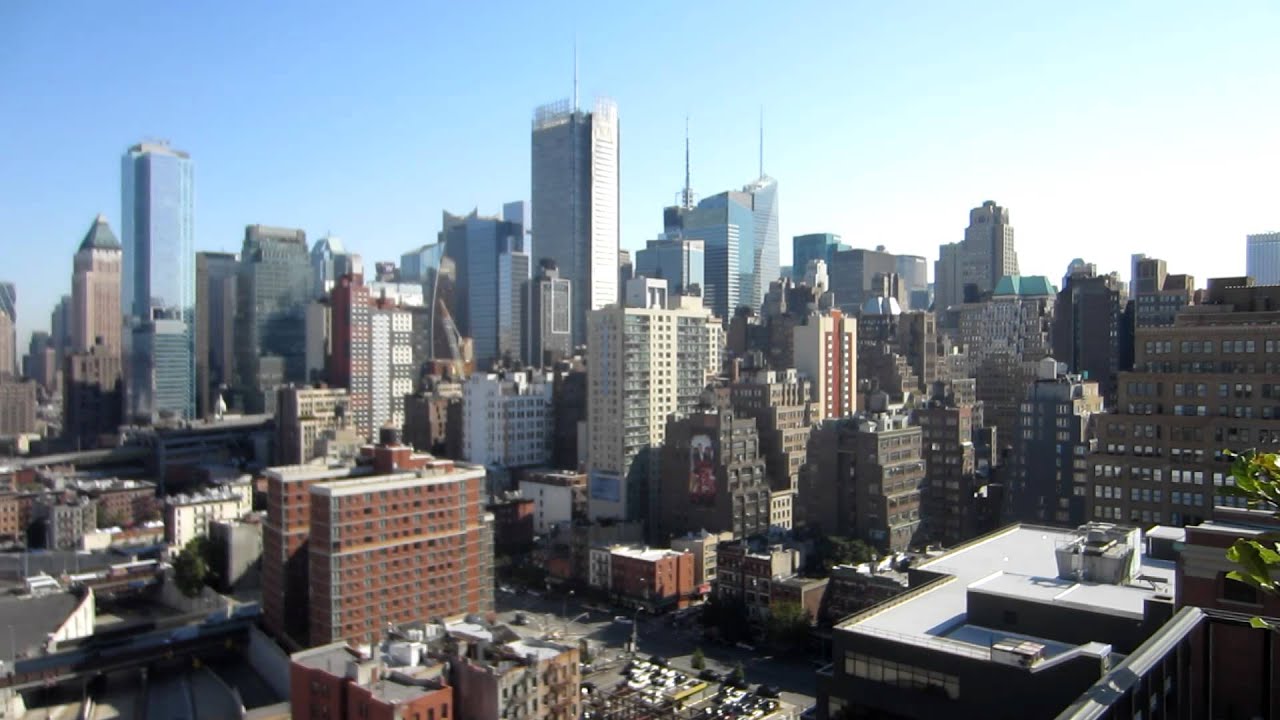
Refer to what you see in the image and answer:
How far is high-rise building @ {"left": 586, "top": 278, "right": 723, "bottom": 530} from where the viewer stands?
57531 mm

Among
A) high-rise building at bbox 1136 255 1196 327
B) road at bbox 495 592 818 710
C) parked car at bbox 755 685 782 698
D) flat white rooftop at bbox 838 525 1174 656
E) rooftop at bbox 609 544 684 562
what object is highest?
high-rise building at bbox 1136 255 1196 327

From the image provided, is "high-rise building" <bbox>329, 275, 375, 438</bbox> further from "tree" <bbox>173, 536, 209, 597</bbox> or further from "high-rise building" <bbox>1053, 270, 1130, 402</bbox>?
"high-rise building" <bbox>1053, 270, 1130, 402</bbox>

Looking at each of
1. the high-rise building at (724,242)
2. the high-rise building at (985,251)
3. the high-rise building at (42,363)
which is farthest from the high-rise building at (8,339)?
the high-rise building at (985,251)

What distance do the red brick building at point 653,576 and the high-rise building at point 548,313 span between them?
80.0 meters

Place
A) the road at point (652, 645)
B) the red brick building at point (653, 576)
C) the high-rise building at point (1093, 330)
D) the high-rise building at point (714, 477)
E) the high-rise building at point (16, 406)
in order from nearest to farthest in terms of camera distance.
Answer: the road at point (652, 645), the red brick building at point (653, 576), the high-rise building at point (714, 477), the high-rise building at point (1093, 330), the high-rise building at point (16, 406)

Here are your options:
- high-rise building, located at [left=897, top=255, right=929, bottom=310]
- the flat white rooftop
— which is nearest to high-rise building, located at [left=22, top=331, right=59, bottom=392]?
high-rise building, located at [left=897, top=255, right=929, bottom=310]

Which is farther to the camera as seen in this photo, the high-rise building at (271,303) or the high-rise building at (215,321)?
the high-rise building at (215,321)

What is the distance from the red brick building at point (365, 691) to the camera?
78.9ft

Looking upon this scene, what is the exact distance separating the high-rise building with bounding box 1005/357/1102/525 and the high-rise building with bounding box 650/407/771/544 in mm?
13177

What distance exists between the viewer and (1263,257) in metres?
83.2

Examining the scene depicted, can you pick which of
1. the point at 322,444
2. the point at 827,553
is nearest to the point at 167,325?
the point at 322,444

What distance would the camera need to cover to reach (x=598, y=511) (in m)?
57.9

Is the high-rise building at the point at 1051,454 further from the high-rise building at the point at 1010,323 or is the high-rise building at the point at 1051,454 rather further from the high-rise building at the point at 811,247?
the high-rise building at the point at 811,247

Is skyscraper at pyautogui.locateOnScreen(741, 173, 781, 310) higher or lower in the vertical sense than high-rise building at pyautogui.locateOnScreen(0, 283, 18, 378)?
higher
